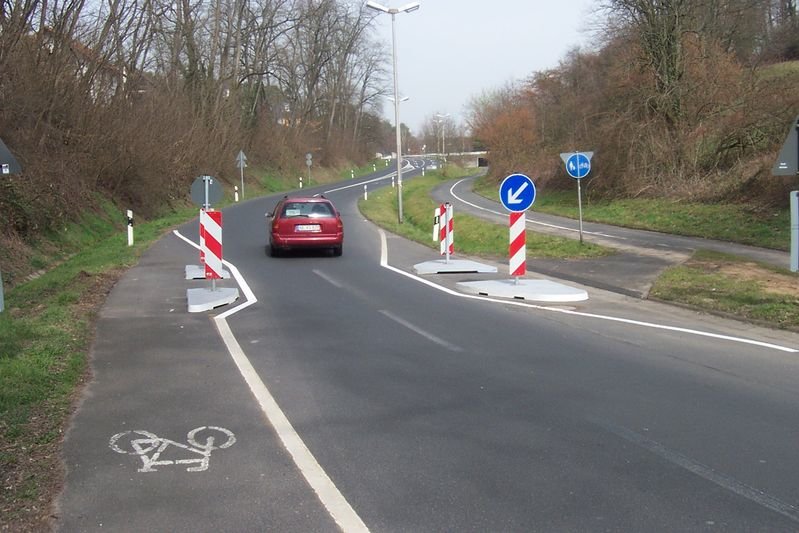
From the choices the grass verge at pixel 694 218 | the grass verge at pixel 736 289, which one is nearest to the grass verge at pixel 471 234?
the grass verge at pixel 736 289

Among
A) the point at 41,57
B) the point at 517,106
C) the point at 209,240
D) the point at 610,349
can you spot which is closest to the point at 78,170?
the point at 41,57

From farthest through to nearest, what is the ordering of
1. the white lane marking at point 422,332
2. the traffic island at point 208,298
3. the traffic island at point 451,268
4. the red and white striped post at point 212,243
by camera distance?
the traffic island at point 451,268 < the red and white striped post at point 212,243 < the traffic island at point 208,298 < the white lane marking at point 422,332

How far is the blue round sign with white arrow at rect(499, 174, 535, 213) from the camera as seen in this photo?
13359 mm

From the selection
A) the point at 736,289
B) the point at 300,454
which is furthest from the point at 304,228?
the point at 300,454

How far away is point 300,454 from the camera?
5.19 meters

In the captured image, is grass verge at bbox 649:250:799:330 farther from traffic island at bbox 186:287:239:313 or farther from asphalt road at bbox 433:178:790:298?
traffic island at bbox 186:287:239:313

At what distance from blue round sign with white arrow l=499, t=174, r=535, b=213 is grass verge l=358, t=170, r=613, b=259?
5.31 meters

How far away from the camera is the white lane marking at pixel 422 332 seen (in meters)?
8.58

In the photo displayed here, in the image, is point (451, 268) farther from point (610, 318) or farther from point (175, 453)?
point (175, 453)

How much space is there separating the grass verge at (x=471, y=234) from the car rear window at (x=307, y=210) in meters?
3.55

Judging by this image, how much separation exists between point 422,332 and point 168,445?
4.54 m

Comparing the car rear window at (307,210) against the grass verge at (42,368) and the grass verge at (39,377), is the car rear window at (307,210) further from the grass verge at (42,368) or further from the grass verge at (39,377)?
the grass verge at (39,377)

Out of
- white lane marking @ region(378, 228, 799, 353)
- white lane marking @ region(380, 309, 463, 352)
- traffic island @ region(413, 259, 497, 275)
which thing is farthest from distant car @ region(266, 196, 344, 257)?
white lane marking @ region(380, 309, 463, 352)

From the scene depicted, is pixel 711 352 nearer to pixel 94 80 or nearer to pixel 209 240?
pixel 209 240
